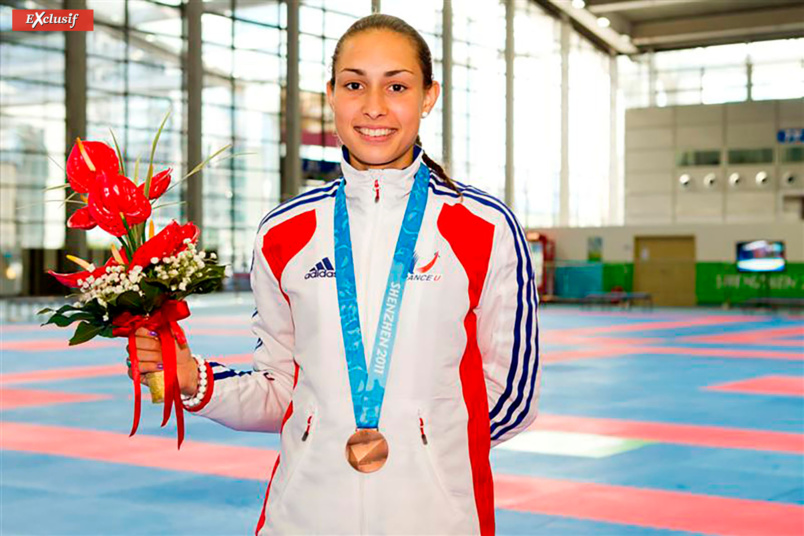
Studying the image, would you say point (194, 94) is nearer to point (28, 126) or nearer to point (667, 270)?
point (28, 126)

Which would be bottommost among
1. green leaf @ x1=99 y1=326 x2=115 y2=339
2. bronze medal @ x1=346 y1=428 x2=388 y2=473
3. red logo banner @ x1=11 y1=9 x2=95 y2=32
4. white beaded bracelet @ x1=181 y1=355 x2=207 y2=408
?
bronze medal @ x1=346 y1=428 x2=388 y2=473

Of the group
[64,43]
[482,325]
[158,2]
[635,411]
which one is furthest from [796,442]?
[158,2]

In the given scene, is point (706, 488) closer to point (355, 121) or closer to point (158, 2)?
point (355, 121)

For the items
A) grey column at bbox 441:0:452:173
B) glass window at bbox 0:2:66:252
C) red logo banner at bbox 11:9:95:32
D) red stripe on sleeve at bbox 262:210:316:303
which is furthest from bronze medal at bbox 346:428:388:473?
grey column at bbox 441:0:452:173

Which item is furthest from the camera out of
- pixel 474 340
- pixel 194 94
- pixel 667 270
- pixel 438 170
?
pixel 667 270

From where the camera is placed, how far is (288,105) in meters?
41.1

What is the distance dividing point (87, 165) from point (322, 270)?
63 cm

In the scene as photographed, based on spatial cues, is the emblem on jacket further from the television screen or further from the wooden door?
the wooden door

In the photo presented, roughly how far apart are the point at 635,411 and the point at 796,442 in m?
2.41

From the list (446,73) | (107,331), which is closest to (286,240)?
(107,331)

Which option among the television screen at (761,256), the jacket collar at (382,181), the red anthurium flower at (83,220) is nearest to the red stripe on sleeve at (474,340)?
the jacket collar at (382,181)

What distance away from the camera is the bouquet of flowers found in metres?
2.60

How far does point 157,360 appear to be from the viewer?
2.68 meters

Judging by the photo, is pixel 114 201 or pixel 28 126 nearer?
pixel 114 201
